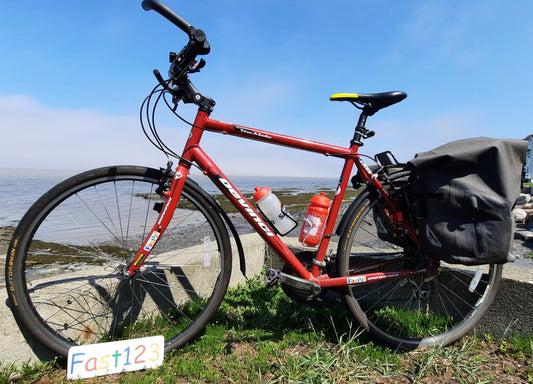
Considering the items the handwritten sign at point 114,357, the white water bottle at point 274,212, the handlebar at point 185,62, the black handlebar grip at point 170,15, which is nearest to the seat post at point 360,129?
the white water bottle at point 274,212

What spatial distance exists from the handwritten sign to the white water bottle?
1.19 meters

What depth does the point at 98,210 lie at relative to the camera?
8.68 ft

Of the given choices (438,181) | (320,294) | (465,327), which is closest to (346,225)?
(320,294)

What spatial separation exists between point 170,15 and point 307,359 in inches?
101

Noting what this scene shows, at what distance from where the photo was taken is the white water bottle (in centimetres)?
233

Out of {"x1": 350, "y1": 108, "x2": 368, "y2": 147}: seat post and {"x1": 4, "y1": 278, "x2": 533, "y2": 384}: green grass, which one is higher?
{"x1": 350, "y1": 108, "x2": 368, "y2": 147}: seat post

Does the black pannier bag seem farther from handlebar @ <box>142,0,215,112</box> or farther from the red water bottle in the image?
handlebar @ <box>142,0,215,112</box>

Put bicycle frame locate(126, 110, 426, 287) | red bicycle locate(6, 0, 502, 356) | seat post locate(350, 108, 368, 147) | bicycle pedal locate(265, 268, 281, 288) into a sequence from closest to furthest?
red bicycle locate(6, 0, 502, 356)
bicycle frame locate(126, 110, 426, 287)
bicycle pedal locate(265, 268, 281, 288)
seat post locate(350, 108, 368, 147)

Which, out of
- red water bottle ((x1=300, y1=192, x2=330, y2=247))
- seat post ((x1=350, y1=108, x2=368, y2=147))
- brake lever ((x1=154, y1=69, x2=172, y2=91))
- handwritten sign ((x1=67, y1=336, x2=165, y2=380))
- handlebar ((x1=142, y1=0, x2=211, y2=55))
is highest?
handlebar ((x1=142, y1=0, x2=211, y2=55))

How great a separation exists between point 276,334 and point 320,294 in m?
0.52

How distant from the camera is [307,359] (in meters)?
2.07

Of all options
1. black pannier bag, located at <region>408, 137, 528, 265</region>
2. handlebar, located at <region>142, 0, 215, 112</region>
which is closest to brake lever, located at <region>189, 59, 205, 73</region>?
handlebar, located at <region>142, 0, 215, 112</region>

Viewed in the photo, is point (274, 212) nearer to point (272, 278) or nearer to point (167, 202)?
point (272, 278)

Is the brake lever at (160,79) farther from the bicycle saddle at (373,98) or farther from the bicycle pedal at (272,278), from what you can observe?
the bicycle pedal at (272,278)
